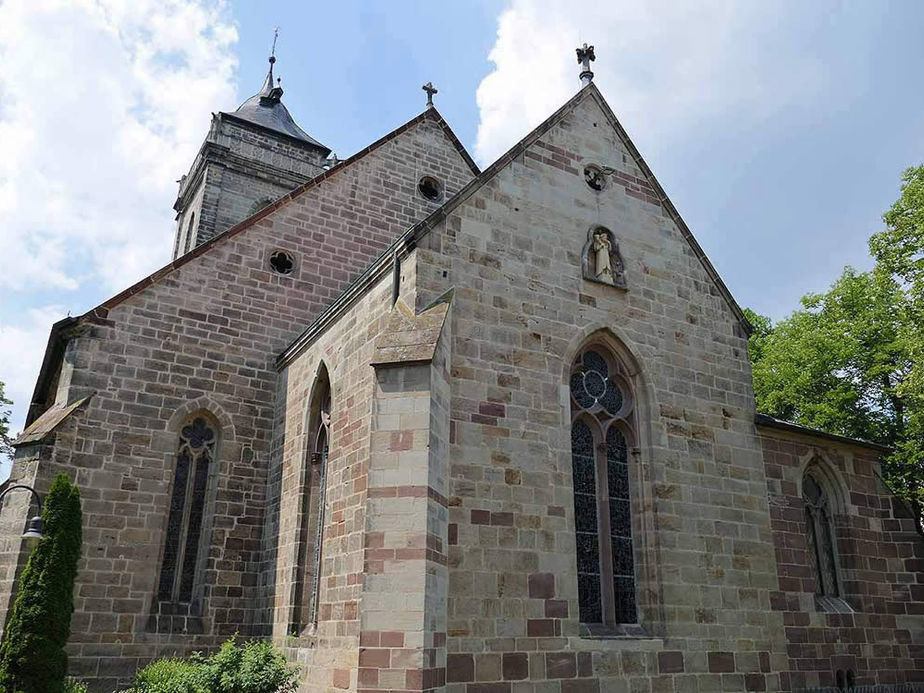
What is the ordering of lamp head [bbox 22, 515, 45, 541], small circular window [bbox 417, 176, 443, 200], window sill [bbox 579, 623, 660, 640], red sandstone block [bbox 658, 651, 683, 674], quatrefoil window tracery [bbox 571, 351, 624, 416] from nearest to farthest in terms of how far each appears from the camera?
lamp head [bbox 22, 515, 45, 541] < window sill [bbox 579, 623, 660, 640] < red sandstone block [bbox 658, 651, 683, 674] < quatrefoil window tracery [bbox 571, 351, 624, 416] < small circular window [bbox 417, 176, 443, 200]

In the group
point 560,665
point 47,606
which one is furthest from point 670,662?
point 47,606

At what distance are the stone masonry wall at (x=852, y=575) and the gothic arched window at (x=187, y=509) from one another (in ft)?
31.5

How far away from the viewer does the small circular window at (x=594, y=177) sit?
12.4m

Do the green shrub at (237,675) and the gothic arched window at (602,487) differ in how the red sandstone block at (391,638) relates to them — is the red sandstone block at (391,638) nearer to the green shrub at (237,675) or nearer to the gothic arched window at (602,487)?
the green shrub at (237,675)

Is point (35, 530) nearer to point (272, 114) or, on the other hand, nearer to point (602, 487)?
point (602, 487)

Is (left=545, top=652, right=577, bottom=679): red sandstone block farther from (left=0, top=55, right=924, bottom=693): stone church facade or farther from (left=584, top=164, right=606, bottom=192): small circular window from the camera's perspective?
(left=584, top=164, right=606, bottom=192): small circular window

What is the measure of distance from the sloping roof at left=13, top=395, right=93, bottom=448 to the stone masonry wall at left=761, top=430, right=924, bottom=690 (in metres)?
11.6

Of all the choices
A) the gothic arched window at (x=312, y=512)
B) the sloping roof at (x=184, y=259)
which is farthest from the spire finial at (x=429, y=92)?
the gothic arched window at (x=312, y=512)

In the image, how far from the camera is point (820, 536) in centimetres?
1316

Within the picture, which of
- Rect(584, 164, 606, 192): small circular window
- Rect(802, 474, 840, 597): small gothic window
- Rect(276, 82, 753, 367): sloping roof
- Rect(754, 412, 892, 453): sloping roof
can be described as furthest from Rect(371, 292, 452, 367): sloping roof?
Rect(802, 474, 840, 597): small gothic window

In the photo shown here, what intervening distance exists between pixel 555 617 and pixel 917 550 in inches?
338

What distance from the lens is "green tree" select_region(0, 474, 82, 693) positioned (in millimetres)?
9789

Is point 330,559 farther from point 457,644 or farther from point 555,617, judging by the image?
point 555,617

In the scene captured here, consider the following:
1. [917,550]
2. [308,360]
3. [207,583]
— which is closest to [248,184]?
[308,360]
